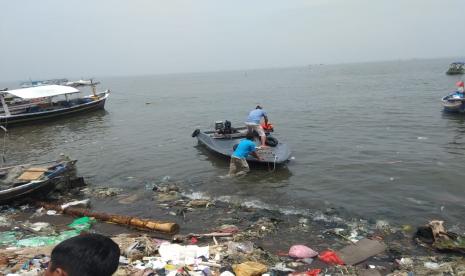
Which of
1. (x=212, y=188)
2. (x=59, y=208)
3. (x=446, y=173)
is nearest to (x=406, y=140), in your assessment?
(x=446, y=173)

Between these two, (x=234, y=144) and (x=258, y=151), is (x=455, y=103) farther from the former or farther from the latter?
(x=258, y=151)

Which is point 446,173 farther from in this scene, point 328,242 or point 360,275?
point 360,275

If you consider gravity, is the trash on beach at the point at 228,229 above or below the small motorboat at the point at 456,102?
below

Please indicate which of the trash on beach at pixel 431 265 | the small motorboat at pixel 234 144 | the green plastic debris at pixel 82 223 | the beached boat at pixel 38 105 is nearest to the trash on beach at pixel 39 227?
the green plastic debris at pixel 82 223

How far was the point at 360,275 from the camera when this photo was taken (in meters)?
7.75

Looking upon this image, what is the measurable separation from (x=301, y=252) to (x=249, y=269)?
1.81m

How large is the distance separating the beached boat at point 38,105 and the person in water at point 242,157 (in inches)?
889

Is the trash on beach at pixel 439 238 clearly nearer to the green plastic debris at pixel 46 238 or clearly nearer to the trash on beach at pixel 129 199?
the green plastic debris at pixel 46 238

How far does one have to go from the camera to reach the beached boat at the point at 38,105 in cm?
3241

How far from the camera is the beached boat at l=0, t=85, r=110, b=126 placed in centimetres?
3241

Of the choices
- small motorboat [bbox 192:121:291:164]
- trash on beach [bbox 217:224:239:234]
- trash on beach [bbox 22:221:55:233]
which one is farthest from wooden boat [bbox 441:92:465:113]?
trash on beach [bbox 22:221:55:233]

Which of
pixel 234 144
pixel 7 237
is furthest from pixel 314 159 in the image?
pixel 7 237

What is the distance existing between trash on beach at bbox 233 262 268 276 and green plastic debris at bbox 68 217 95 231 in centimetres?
512

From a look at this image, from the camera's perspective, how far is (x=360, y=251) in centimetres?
895
